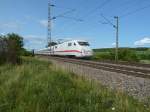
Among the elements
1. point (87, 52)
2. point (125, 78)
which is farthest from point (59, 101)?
point (87, 52)

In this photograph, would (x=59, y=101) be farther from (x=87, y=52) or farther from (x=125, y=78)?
(x=87, y=52)

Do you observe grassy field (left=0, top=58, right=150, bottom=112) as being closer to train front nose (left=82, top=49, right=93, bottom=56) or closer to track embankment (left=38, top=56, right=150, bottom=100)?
track embankment (left=38, top=56, right=150, bottom=100)

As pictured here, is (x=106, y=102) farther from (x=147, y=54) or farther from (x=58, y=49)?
(x=147, y=54)

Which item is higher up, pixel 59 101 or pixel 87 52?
pixel 87 52

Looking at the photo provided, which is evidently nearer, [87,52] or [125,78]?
[125,78]

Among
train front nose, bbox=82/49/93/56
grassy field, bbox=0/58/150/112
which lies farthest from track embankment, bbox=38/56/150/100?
train front nose, bbox=82/49/93/56

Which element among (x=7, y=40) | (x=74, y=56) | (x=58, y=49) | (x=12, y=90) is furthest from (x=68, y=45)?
(x=12, y=90)

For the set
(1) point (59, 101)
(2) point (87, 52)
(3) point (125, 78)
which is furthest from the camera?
(2) point (87, 52)

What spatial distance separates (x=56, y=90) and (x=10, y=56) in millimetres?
15744

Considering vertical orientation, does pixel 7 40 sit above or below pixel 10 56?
above

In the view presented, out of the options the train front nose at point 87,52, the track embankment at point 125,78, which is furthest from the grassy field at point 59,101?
the train front nose at point 87,52

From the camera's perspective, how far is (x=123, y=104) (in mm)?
7000

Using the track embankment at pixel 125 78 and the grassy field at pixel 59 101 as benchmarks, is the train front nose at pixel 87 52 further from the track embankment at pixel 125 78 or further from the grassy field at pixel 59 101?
the grassy field at pixel 59 101

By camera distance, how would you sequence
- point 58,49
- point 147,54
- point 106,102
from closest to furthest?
1. point 106,102
2. point 58,49
3. point 147,54
